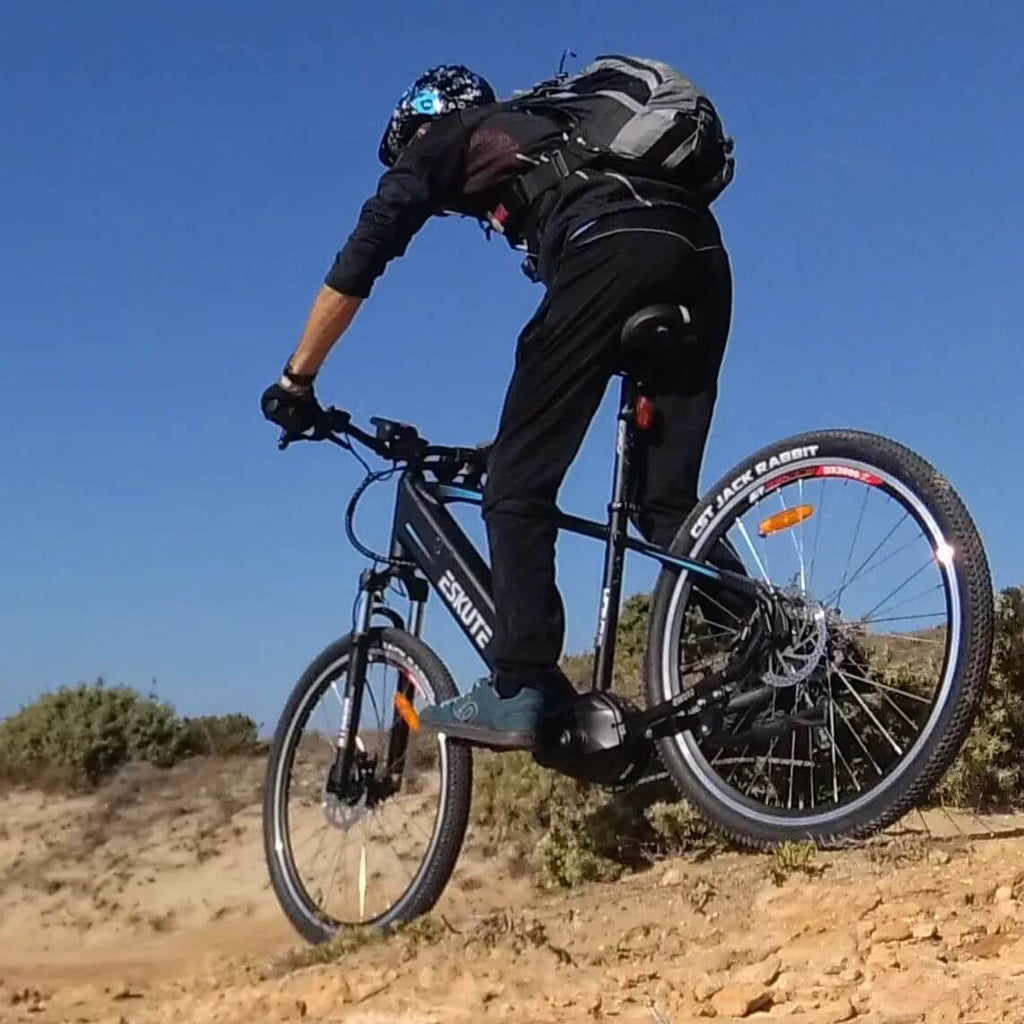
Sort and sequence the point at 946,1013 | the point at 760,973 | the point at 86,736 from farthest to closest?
the point at 86,736 < the point at 760,973 < the point at 946,1013

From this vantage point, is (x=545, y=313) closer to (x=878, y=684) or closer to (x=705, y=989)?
(x=878, y=684)

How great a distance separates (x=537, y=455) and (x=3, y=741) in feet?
26.7

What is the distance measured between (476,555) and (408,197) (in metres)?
1.22

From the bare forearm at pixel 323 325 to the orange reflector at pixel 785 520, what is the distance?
140 cm

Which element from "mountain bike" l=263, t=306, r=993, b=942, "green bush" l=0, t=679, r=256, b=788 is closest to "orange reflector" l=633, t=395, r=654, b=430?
"mountain bike" l=263, t=306, r=993, b=942

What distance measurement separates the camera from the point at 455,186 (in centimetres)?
407

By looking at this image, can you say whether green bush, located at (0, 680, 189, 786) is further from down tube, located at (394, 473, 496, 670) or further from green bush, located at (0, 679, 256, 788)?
down tube, located at (394, 473, 496, 670)

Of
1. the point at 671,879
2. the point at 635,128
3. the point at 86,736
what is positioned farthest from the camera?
the point at 86,736

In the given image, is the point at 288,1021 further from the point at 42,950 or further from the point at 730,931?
the point at 42,950

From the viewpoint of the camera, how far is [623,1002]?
2.99 meters

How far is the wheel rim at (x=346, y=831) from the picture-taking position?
15.3ft

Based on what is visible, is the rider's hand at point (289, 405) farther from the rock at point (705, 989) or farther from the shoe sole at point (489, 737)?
the rock at point (705, 989)

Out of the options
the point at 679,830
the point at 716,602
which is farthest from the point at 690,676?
the point at 679,830

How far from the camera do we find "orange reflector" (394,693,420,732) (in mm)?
4781
